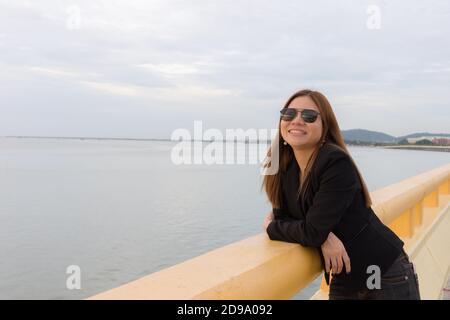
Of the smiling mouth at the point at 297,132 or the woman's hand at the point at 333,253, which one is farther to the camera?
the smiling mouth at the point at 297,132

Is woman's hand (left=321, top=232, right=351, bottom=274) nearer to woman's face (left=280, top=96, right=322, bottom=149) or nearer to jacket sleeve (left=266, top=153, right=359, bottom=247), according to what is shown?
jacket sleeve (left=266, top=153, right=359, bottom=247)

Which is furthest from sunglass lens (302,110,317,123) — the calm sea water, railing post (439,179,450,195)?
the calm sea water

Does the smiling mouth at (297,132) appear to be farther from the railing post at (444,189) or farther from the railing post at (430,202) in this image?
the railing post at (444,189)

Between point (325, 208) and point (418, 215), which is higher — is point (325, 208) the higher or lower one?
the higher one

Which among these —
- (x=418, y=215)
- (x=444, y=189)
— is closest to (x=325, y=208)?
(x=418, y=215)

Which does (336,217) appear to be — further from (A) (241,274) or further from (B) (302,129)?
(A) (241,274)

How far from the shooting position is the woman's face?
2102 mm

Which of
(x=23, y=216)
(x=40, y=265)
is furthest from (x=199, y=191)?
(x=40, y=265)

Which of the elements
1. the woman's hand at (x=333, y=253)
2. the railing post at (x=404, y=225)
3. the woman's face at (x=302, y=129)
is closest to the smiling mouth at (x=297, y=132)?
the woman's face at (x=302, y=129)

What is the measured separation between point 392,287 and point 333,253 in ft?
1.41

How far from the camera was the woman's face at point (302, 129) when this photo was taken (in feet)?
6.89

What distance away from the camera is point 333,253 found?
193 centimetres

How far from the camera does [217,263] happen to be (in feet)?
4.98
